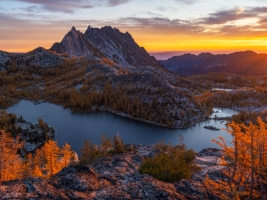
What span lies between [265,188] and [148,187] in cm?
1338

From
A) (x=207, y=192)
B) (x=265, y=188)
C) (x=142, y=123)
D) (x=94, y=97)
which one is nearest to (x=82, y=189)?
(x=207, y=192)

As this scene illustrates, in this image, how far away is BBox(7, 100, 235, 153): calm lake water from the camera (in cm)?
10988

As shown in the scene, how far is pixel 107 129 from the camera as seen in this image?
414 ft

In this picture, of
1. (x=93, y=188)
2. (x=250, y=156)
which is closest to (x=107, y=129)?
(x=93, y=188)

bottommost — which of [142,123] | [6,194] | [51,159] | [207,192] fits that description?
[142,123]

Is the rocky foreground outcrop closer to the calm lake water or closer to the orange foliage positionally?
the orange foliage

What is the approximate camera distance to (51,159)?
5269 cm

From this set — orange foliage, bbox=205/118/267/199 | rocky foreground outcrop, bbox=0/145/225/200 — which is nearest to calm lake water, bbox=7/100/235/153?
rocky foreground outcrop, bbox=0/145/225/200

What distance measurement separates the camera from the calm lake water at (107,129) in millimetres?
109875

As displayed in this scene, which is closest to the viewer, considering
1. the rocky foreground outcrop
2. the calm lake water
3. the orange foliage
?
the rocky foreground outcrop

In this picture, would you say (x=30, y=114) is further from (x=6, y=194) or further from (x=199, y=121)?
(x=6, y=194)

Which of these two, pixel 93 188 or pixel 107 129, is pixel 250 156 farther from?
pixel 107 129

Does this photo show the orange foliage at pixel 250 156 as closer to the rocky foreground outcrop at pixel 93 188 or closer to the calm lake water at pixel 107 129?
the rocky foreground outcrop at pixel 93 188

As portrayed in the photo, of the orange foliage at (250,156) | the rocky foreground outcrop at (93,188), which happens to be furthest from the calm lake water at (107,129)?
the orange foliage at (250,156)
